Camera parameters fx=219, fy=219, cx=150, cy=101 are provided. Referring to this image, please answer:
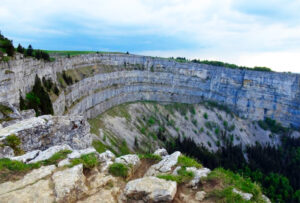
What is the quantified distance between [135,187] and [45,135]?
9.62 m

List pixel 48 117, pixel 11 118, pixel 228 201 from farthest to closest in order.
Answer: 1. pixel 11 118
2. pixel 48 117
3. pixel 228 201

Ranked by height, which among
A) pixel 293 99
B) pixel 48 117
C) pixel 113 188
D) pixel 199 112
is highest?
pixel 48 117

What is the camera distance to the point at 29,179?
10.2 m

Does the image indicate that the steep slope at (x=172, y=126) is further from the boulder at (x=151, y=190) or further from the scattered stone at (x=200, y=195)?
the scattered stone at (x=200, y=195)

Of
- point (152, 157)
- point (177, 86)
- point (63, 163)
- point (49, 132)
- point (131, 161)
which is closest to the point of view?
point (63, 163)

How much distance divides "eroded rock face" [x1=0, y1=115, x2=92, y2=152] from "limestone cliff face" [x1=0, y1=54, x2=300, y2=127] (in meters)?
34.7

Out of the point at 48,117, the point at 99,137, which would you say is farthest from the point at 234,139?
the point at 48,117

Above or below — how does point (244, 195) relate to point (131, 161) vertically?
above

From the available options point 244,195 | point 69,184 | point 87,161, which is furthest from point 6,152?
point 244,195

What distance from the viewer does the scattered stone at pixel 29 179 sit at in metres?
9.56

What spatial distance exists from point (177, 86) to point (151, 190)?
9008 cm

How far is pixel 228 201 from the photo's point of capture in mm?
9234

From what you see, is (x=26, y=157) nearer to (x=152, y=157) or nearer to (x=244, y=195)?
(x=152, y=157)

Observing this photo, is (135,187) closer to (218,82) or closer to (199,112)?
(199,112)
